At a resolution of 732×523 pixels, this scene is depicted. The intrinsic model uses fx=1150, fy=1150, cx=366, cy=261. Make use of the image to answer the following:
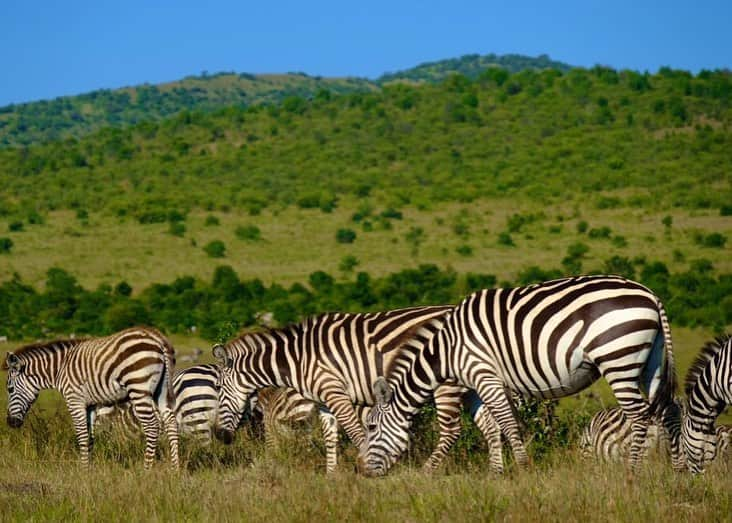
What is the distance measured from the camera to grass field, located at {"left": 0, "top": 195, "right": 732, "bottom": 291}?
37.4 meters

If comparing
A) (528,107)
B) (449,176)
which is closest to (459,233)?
(449,176)

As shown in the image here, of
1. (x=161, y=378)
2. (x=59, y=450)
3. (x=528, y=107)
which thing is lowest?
(x=59, y=450)

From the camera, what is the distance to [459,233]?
4441cm

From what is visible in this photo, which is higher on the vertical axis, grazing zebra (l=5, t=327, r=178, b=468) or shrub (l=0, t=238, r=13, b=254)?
shrub (l=0, t=238, r=13, b=254)

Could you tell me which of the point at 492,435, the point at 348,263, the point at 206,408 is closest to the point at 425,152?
the point at 348,263

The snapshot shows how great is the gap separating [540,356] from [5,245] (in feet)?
123

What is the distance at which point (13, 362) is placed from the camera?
370 inches

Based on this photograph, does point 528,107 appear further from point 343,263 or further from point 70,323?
point 70,323

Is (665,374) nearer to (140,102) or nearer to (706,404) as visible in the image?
(706,404)

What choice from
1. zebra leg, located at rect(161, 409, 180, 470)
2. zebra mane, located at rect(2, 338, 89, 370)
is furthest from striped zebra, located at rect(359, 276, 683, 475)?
zebra mane, located at rect(2, 338, 89, 370)

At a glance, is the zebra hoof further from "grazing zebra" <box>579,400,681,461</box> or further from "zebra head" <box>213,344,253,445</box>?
"grazing zebra" <box>579,400,681,461</box>

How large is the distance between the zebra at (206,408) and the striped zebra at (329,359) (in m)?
0.53

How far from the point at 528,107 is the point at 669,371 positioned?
68.6 metres

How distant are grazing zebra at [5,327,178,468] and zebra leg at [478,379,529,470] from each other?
244 cm
